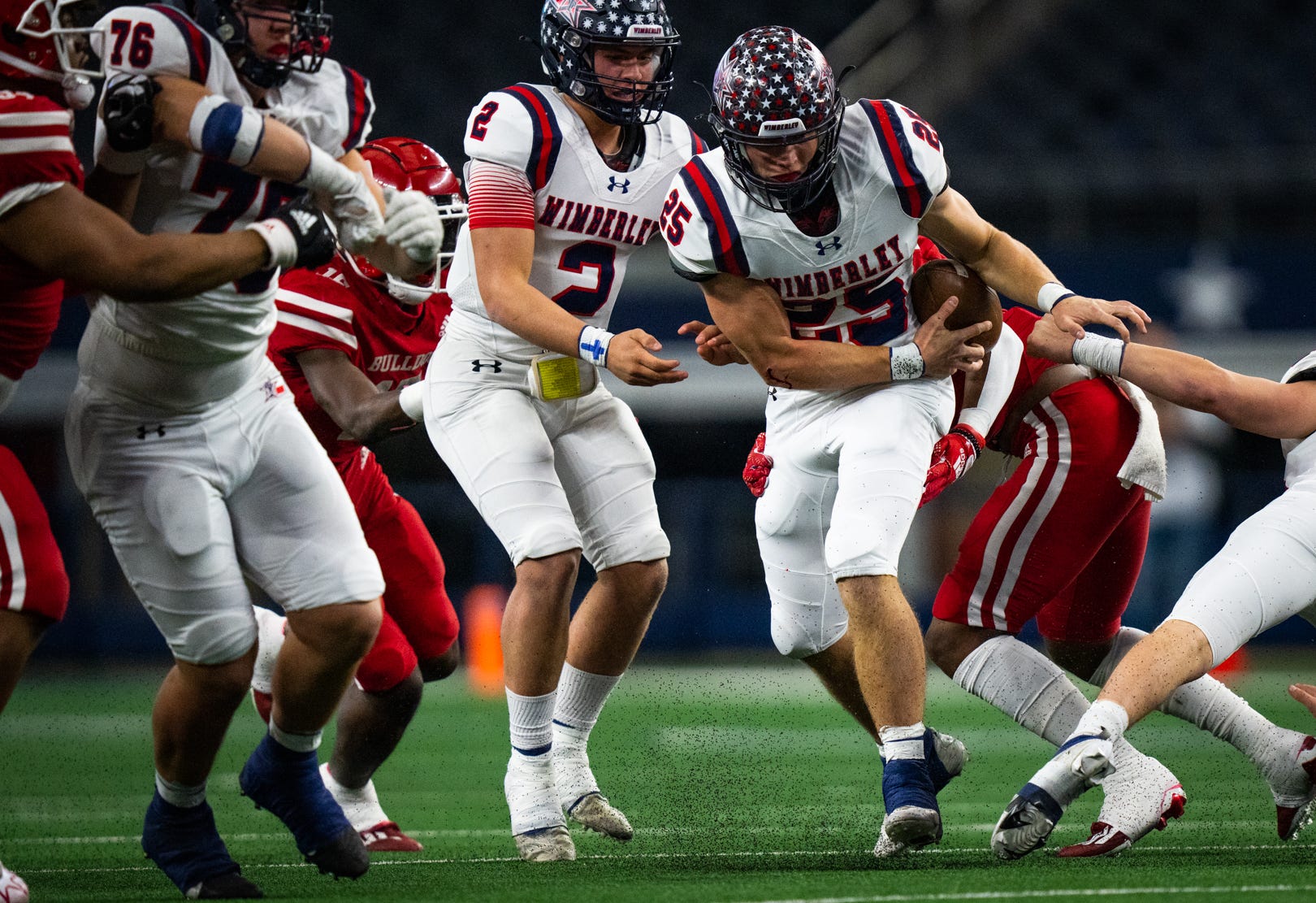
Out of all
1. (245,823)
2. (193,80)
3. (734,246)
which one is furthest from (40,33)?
(245,823)

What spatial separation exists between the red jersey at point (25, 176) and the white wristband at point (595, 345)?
3.83 feet

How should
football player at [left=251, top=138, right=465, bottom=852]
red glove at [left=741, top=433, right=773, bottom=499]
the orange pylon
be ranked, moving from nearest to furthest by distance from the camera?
red glove at [left=741, top=433, right=773, bottom=499]
football player at [left=251, top=138, right=465, bottom=852]
the orange pylon

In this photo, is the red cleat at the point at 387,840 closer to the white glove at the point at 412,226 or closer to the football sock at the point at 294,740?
the football sock at the point at 294,740

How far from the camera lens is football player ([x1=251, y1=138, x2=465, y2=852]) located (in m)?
4.30

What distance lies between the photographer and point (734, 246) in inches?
148

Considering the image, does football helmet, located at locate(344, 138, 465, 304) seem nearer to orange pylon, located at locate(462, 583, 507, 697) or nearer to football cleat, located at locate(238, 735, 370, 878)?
football cleat, located at locate(238, 735, 370, 878)

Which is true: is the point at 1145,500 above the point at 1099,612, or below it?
above

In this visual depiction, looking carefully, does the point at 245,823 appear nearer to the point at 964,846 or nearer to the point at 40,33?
the point at 964,846

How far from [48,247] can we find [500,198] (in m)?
1.28

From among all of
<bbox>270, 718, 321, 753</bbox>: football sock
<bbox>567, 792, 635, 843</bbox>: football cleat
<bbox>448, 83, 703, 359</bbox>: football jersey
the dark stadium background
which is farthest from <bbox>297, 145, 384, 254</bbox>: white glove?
the dark stadium background

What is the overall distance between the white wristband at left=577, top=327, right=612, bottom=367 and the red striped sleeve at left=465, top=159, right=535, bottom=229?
353 millimetres

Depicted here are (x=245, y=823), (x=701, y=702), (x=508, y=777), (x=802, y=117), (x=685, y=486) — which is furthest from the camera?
(x=685, y=486)

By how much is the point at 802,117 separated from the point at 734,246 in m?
0.32

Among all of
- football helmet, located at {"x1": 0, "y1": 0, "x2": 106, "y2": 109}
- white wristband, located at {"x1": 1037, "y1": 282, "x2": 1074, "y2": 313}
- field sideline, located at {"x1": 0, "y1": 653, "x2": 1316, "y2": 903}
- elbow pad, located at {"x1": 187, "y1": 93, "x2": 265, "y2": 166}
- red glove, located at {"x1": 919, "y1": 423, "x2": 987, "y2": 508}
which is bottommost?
field sideline, located at {"x1": 0, "y1": 653, "x2": 1316, "y2": 903}
